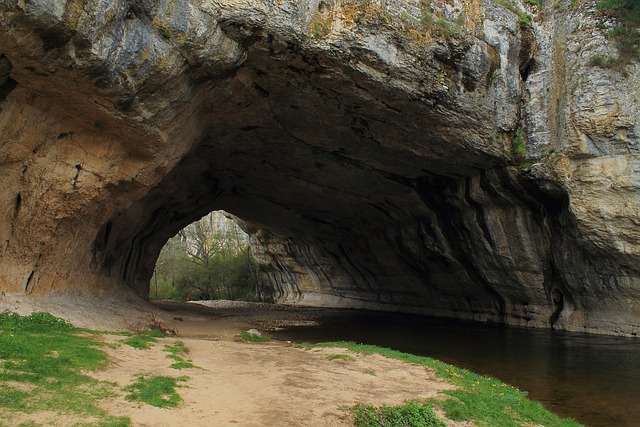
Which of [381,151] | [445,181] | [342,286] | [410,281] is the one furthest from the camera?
[342,286]

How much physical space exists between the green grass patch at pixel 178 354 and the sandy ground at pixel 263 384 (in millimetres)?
163

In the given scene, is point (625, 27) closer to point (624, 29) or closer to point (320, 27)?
point (624, 29)

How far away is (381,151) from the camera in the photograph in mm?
19422

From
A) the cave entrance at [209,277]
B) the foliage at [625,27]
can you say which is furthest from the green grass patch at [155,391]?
the cave entrance at [209,277]

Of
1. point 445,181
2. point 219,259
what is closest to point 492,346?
point 445,181

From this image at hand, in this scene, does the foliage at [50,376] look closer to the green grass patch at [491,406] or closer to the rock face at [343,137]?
the rock face at [343,137]

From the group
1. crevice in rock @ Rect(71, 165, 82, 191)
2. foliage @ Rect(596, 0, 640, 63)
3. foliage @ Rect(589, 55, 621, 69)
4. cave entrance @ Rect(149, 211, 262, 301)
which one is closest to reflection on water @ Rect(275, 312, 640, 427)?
crevice in rock @ Rect(71, 165, 82, 191)

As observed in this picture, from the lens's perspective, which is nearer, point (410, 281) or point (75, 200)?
point (75, 200)

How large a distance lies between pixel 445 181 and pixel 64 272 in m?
15.6

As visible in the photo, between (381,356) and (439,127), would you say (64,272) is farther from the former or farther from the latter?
(439,127)

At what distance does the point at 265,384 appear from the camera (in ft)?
27.5

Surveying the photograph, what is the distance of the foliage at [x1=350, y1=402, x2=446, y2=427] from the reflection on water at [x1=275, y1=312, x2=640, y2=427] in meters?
3.66

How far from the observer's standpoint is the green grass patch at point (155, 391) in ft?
21.0

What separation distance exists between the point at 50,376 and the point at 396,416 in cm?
492
